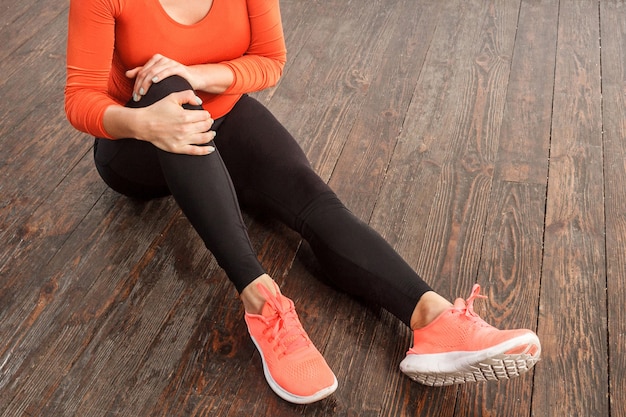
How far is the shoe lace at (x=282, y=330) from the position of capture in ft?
4.46

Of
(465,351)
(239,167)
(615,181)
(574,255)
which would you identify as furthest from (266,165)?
(615,181)

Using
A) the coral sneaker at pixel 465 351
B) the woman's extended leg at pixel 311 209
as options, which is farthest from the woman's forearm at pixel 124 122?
the coral sneaker at pixel 465 351

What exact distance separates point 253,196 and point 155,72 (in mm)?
346

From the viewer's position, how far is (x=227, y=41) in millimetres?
1540

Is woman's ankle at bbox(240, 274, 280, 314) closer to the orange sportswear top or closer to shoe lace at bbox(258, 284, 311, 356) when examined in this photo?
shoe lace at bbox(258, 284, 311, 356)

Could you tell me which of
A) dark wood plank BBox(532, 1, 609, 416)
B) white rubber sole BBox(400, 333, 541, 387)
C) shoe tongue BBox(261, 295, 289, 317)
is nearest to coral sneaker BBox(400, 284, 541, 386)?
white rubber sole BBox(400, 333, 541, 387)

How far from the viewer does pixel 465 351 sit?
1282 millimetres

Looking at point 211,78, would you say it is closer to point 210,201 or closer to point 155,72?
point 155,72

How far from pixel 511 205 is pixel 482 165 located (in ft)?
0.56

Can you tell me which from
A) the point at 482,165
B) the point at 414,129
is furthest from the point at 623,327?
the point at 414,129

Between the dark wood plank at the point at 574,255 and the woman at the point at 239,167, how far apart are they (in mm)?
162

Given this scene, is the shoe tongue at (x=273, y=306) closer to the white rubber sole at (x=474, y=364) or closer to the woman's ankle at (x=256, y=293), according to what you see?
the woman's ankle at (x=256, y=293)

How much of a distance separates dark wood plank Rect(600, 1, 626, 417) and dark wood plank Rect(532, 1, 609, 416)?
0.02m

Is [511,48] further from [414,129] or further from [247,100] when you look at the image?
[247,100]
